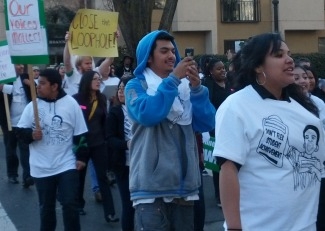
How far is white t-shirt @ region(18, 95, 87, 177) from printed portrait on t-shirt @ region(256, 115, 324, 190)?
3481mm

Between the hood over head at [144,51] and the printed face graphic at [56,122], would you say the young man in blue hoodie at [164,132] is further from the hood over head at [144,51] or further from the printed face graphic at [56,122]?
the printed face graphic at [56,122]

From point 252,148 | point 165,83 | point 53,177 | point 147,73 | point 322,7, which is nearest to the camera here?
point 252,148

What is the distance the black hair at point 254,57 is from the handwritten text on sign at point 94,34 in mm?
5591

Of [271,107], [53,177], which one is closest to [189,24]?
[53,177]

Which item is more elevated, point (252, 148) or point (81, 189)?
point (252, 148)

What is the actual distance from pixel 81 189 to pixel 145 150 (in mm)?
4005

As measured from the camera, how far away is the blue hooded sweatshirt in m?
4.56

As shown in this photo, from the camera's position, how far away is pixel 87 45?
921cm

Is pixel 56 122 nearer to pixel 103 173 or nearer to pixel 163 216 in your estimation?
pixel 103 173

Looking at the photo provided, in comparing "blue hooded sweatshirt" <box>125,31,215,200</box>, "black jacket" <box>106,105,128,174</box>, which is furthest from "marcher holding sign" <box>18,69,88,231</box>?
"blue hooded sweatshirt" <box>125,31,215,200</box>

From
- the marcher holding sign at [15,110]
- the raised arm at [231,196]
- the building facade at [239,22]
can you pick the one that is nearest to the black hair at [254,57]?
the raised arm at [231,196]

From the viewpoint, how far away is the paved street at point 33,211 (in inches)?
323

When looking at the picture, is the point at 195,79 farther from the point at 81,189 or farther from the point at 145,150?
the point at 81,189

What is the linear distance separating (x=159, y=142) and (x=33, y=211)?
4.69 m
